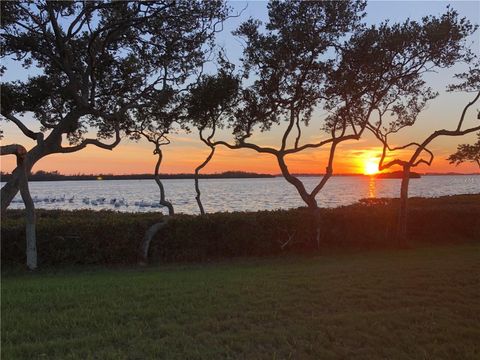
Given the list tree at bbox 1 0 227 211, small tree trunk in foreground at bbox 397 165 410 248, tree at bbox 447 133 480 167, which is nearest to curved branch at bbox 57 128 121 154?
tree at bbox 1 0 227 211

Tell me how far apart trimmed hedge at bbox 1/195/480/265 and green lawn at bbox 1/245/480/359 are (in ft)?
4.71

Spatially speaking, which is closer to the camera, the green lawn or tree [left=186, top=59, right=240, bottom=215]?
the green lawn

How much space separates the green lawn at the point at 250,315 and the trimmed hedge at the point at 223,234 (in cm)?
143

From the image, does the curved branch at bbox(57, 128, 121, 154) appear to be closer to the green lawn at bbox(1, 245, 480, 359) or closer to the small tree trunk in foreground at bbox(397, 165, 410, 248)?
the green lawn at bbox(1, 245, 480, 359)

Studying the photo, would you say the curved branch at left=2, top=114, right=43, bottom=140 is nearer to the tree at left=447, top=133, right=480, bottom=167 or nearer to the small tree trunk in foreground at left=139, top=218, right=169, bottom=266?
the small tree trunk in foreground at left=139, top=218, right=169, bottom=266

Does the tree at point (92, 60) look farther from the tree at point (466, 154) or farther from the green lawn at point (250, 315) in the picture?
the tree at point (466, 154)

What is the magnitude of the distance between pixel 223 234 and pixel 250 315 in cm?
580

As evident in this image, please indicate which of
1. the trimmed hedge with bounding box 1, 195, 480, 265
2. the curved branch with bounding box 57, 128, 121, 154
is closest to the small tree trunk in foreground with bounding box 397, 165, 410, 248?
the trimmed hedge with bounding box 1, 195, 480, 265

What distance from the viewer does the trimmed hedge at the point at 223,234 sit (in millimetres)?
10234

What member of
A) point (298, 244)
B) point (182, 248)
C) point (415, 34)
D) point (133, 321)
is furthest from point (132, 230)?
point (415, 34)

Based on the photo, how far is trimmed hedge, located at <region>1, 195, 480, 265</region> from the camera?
10.2 meters

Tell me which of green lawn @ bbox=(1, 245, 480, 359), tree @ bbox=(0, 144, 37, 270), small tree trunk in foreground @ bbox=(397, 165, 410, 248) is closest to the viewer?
green lawn @ bbox=(1, 245, 480, 359)

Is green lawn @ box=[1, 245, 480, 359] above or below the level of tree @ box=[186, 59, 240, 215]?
below

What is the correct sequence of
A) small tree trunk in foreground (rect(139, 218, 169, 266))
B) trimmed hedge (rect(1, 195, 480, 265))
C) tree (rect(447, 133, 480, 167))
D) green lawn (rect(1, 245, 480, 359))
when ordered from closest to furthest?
green lawn (rect(1, 245, 480, 359))
trimmed hedge (rect(1, 195, 480, 265))
small tree trunk in foreground (rect(139, 218, 169, 266))
tree (rect(447, 133, 480, 167))
